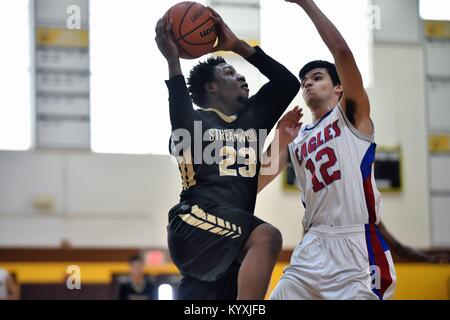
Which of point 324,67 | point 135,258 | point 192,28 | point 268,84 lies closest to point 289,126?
point 268,84

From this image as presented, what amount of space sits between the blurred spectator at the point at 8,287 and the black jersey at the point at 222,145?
209cm

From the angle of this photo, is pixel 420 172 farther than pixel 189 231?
Yes

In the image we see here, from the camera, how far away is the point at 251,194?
445 centimetres

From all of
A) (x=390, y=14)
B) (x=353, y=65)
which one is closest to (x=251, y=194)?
(x=353, y=65)

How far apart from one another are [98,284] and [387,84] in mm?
2915

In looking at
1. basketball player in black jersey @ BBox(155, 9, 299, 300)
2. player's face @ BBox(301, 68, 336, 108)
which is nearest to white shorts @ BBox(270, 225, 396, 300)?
basketball player in black jersey @ BBox(155, 9, 299, 300)

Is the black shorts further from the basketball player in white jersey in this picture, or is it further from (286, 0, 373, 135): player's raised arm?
(286, 0, 373, 135): player's raised arm

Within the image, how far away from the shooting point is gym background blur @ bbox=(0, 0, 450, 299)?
219 inches

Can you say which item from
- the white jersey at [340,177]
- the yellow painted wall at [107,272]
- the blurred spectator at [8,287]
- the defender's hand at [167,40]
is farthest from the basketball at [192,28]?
the blurred spectator at [8,287]

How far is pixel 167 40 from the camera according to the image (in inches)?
173

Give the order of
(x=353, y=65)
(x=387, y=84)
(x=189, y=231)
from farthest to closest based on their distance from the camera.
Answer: (x=387, y=84) → (x=189, y=231) → (x=353, y=65)

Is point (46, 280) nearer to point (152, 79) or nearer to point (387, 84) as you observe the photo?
point (152, 79)

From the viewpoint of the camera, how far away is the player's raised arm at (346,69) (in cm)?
403

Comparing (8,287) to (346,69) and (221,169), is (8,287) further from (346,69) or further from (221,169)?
(346,69)
